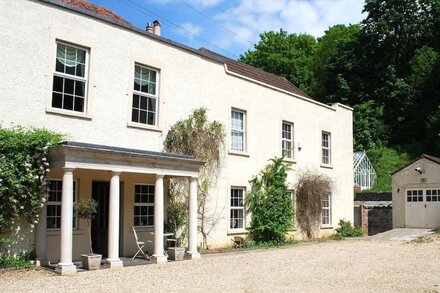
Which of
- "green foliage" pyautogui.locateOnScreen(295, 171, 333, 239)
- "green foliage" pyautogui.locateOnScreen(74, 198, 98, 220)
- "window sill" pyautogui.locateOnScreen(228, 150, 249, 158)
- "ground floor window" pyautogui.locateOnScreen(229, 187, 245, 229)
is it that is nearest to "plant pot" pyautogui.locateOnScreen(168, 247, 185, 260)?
"green foliage" pyautogui.locateOnScreen(74, 198, 98, 220)

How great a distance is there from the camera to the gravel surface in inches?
386

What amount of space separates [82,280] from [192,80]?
8.80 m

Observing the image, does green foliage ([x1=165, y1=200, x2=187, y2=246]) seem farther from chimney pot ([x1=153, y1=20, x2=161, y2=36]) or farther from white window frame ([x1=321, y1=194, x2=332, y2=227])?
white window frame ([x1=321, y1=194, x2=332, y2=227])

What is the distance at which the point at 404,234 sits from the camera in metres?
24.2

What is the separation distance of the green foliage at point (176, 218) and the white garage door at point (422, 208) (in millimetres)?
15750

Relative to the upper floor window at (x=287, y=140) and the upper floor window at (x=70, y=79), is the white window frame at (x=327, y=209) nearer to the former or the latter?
the upper floor window at (x=287, y=140)

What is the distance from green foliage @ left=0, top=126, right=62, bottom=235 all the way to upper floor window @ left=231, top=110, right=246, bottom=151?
8.25m

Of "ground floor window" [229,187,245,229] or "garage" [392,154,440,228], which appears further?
"garage" [392,154,440,228]

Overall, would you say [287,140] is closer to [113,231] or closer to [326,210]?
[326,210]

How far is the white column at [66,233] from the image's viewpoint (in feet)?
37.5

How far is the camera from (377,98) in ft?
158

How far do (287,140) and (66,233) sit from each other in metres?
12.6

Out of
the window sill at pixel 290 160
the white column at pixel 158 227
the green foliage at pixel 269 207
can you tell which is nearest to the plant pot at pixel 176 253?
the white column at pixel 158 227

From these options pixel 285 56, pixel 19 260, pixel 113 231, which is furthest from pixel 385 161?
pixel 19 260
